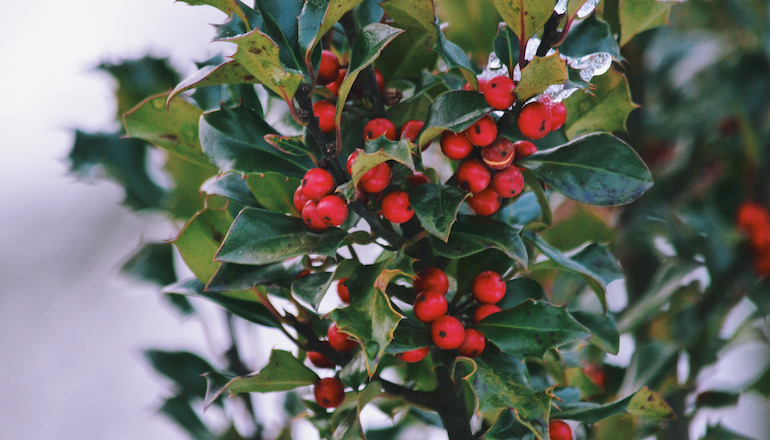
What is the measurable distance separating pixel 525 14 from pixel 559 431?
12.5 inches

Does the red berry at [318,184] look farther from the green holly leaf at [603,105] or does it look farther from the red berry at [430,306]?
the green holly leaf at [603,105]

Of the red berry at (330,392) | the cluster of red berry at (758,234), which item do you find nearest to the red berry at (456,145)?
the red berry at (330,392)

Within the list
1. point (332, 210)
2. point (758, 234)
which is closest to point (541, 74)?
point (332, 210)

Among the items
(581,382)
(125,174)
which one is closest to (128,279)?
(125,174)

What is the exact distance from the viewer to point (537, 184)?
445mm

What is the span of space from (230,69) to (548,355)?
1.26 ft

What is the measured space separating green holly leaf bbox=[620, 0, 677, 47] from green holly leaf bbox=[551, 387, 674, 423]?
0.28 meters

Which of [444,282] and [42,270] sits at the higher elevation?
[444,282]

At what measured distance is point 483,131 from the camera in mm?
377

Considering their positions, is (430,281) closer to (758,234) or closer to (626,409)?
(626,409)

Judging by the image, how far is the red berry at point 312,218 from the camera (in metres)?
0.40

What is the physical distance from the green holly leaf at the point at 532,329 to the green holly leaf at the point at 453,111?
150mm

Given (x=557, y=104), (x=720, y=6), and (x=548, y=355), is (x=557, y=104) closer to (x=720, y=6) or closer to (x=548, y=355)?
(x=548, y=355)

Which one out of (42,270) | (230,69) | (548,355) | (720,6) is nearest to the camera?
(230,69)
